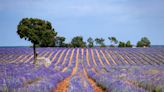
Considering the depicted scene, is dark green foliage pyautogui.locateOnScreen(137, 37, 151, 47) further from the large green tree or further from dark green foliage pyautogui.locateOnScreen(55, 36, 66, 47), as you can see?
the large green tree

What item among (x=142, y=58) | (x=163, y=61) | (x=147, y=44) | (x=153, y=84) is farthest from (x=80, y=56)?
(x=147, y=44)

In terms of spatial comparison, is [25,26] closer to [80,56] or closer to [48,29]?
[48,29]

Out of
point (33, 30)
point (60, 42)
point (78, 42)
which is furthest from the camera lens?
point (78, 42)

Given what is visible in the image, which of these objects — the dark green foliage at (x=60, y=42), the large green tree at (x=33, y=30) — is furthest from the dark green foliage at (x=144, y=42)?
the large green tree at (x=33, y=30)

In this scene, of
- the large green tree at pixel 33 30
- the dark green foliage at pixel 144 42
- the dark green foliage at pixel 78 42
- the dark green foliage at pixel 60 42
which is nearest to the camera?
the large green tree at pixel 33 30

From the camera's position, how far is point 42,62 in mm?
36750

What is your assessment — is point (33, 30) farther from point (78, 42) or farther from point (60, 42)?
point (78, 42)

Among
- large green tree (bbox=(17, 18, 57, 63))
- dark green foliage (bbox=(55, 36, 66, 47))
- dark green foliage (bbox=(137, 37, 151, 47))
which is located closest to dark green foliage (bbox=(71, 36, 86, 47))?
dark green foliage (bbox=(55, 36, 66, 47))

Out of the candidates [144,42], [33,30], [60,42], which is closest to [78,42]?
[60,42]

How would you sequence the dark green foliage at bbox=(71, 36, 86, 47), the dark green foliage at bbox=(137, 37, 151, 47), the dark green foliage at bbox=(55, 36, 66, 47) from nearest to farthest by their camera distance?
the dark green foliage at bbox=(55, 36, 66, 47) → the dark green foliage at bbox=(71, 36, 86, 47) → the dark green foliage at bbox=(137, 37, 151, 47)

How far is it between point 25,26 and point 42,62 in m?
4.47

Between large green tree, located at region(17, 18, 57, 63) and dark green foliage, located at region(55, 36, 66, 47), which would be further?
dark green foliage, located at region(55, 36, 66, 47)

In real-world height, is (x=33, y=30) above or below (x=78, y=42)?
above

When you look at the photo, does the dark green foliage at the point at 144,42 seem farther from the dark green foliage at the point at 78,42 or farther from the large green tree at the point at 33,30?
the large green tree at the point at 33,30
